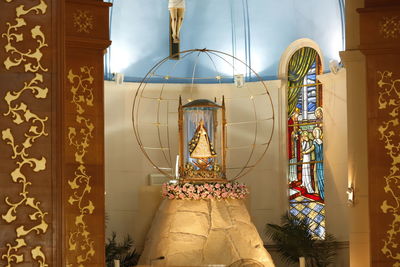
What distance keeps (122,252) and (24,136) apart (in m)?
10.7

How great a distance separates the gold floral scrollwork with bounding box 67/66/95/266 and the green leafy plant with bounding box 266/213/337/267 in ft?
23.1

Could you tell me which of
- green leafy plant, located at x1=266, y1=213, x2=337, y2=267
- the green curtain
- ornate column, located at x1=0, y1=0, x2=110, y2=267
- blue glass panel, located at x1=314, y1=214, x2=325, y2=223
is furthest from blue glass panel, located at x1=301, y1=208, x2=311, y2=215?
ornate column, located at x1=0, y1=0, x2=110, y2=267

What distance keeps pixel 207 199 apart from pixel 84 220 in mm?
6726

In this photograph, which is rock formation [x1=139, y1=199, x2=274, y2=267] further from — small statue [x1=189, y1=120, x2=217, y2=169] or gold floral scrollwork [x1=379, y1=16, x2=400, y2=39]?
gold floral scrollwork [x1=379, y1=16, x2=400, y2=39]

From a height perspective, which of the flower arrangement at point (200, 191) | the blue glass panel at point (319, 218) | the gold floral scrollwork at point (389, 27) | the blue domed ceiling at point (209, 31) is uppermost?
the blue domed ceiling at point (209, 31)

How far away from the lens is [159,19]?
17.4 m

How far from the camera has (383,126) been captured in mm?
8352

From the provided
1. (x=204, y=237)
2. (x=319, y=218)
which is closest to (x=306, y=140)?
(x=319, y=218)

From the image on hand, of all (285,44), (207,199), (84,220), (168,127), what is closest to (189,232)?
(207,199)

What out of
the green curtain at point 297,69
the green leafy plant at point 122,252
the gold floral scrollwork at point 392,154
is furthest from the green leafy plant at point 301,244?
the gold floral scrollwork at point 392,154

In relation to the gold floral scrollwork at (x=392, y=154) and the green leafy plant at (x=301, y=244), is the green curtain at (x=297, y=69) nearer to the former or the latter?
the green leafy plant at (x=301, y=244)

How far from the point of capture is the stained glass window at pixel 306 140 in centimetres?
1659

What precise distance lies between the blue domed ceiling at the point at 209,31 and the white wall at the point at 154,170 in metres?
Result: 0.44

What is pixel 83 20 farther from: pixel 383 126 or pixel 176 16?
pixel 176 16
